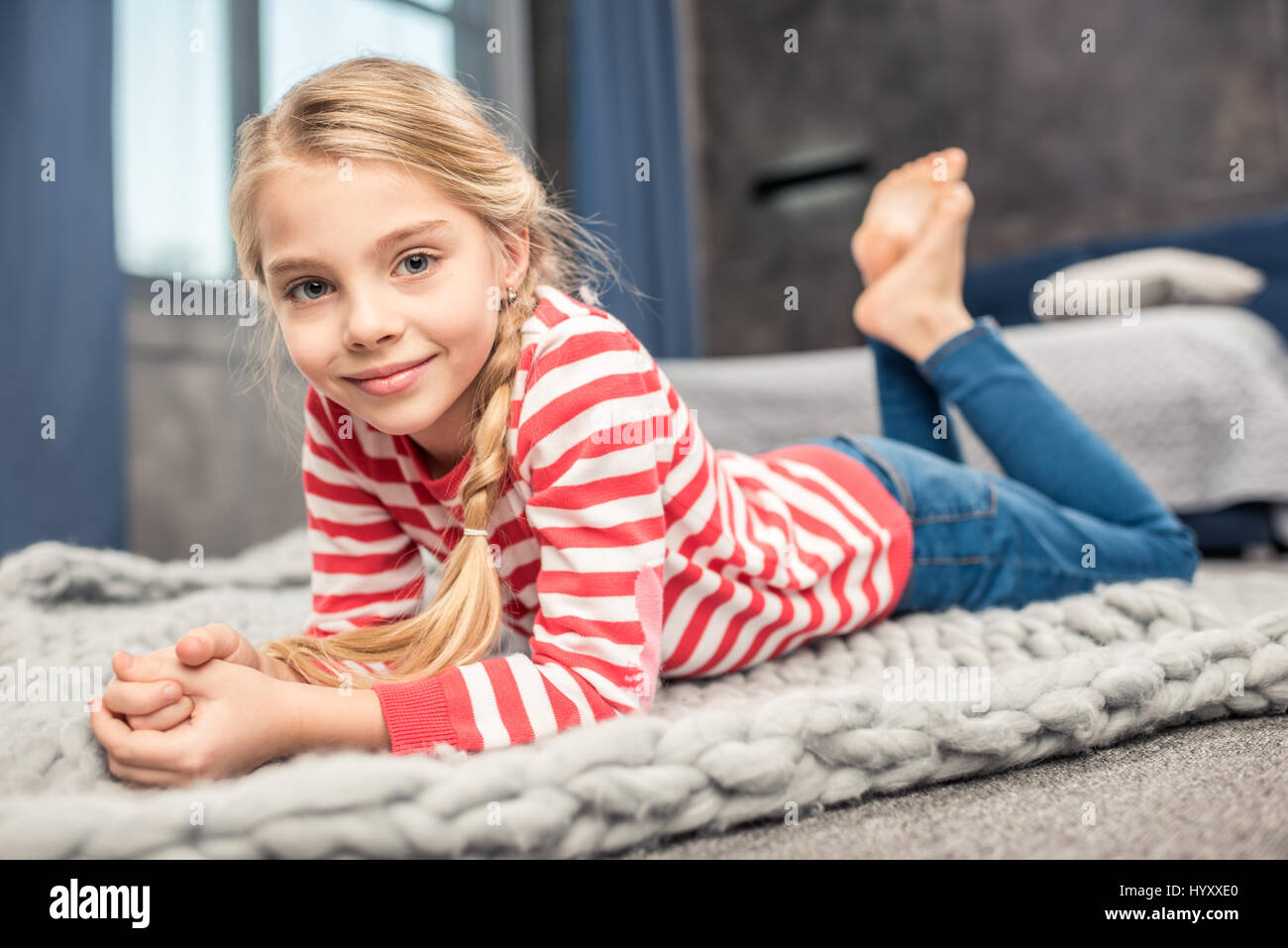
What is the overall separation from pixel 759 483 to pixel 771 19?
290 centimetres

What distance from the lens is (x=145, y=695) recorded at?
47cm

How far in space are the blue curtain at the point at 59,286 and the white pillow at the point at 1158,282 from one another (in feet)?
6.39

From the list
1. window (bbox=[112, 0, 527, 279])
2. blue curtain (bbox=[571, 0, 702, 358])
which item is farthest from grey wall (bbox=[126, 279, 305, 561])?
blue curtain (bbox=[571, 0, 702, 358])

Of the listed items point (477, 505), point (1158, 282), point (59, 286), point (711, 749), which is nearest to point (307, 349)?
point (477, 505)

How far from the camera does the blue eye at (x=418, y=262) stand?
59cm

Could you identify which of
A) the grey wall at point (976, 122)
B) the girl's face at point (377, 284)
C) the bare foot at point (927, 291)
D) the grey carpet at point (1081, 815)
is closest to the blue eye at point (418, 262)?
the girl's face at point (377, 284)

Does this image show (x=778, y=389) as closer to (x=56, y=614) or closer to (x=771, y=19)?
(x=56, y=614)

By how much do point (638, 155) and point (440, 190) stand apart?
96.7 inches

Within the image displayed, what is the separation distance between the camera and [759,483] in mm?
847

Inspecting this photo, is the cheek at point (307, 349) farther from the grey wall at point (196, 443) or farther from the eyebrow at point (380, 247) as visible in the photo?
the grey wall at point (196, 443)

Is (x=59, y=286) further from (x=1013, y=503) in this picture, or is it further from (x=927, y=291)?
(x=1013, y=503)

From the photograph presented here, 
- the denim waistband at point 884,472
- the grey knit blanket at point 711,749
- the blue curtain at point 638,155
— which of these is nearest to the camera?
the grey knit blanket at point 711,749

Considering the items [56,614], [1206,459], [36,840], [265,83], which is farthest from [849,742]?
[265,83]

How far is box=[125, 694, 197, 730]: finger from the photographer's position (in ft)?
1.57
